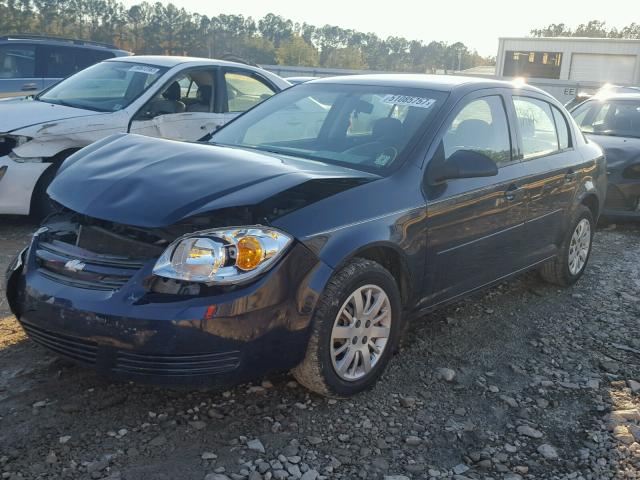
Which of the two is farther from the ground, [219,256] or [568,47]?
[568,47]

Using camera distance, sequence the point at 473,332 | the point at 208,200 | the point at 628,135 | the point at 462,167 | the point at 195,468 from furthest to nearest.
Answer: the point at 628,135, the point at 473,332, the point at 462,167, the point at 208,200, the point at 195,468

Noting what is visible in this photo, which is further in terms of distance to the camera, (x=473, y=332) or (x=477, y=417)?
(x=473, y=332)

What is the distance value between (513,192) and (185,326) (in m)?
2.50

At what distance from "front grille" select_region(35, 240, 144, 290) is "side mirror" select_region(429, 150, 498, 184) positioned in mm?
1716

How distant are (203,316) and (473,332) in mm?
2299

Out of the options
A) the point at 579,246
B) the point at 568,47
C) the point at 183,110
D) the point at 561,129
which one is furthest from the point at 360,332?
the point at 568,47

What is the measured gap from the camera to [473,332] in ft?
15.3

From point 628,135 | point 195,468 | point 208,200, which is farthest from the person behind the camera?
point 628,135

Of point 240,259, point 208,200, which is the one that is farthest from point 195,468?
point 208,200

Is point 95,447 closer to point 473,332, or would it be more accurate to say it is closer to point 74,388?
point 74,388

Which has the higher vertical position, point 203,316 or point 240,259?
point 240,259

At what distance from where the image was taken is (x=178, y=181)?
331 centimetres

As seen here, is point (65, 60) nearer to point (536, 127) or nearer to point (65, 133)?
point (65, 133)

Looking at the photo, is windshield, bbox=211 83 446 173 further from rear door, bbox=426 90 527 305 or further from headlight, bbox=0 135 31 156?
headlight, bbox=0 135 31 156
